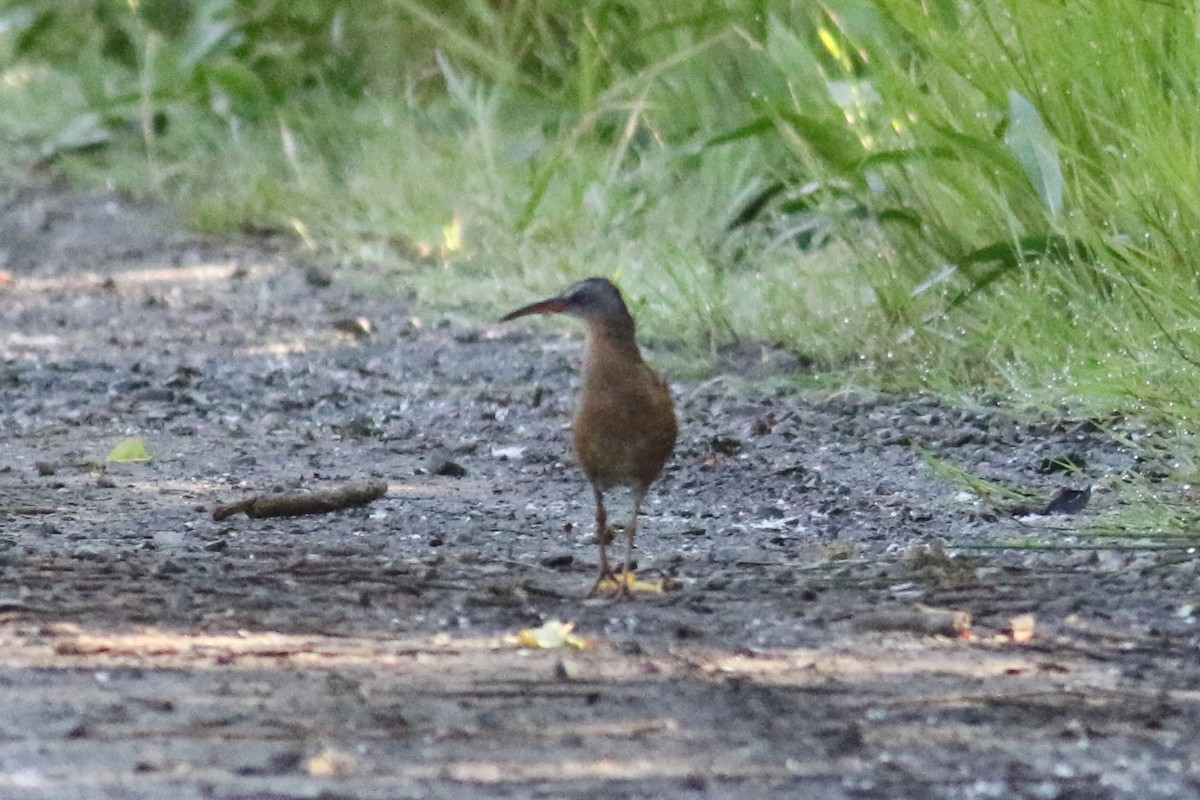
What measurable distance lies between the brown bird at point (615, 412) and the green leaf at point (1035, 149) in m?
1.68

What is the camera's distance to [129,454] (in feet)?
16.2

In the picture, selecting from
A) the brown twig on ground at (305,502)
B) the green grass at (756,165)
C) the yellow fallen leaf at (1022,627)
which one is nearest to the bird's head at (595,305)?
the brown twig on ground at (305,502)

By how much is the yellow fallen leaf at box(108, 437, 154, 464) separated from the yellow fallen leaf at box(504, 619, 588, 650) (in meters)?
1.96

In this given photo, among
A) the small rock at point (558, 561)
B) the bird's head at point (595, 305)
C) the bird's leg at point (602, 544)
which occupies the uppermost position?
the bird's head at point (595, 305)

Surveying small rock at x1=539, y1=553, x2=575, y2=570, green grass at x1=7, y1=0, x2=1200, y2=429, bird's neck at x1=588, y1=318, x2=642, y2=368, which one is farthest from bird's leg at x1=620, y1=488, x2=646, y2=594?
green grass at x1=7, y1=0, x2=1200, y2=429

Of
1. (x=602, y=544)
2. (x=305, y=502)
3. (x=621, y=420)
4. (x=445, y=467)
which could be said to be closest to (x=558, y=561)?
(x=602, y=544)

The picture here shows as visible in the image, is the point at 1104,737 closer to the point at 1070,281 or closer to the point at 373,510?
the point at 373,510

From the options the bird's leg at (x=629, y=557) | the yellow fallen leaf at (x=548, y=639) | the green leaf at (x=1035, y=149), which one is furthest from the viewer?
the green leaf at (x=1035, y=149)

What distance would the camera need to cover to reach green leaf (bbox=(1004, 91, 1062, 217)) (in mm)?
4980

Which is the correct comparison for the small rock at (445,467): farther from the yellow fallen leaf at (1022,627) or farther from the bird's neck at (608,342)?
the yellow fallen leaf at (1022,627)

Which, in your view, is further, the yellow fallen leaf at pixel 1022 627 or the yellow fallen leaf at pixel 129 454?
the yellow fallen leaf at pixel 129 454

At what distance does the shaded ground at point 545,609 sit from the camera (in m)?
2.59

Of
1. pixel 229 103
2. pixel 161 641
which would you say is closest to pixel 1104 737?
pixel 161 641

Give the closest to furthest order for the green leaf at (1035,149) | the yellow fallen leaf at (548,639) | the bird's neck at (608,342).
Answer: the yellow fallen leaf at (548,639) < the bird's neck at (608,342) < the green leaf at (1035,149)
